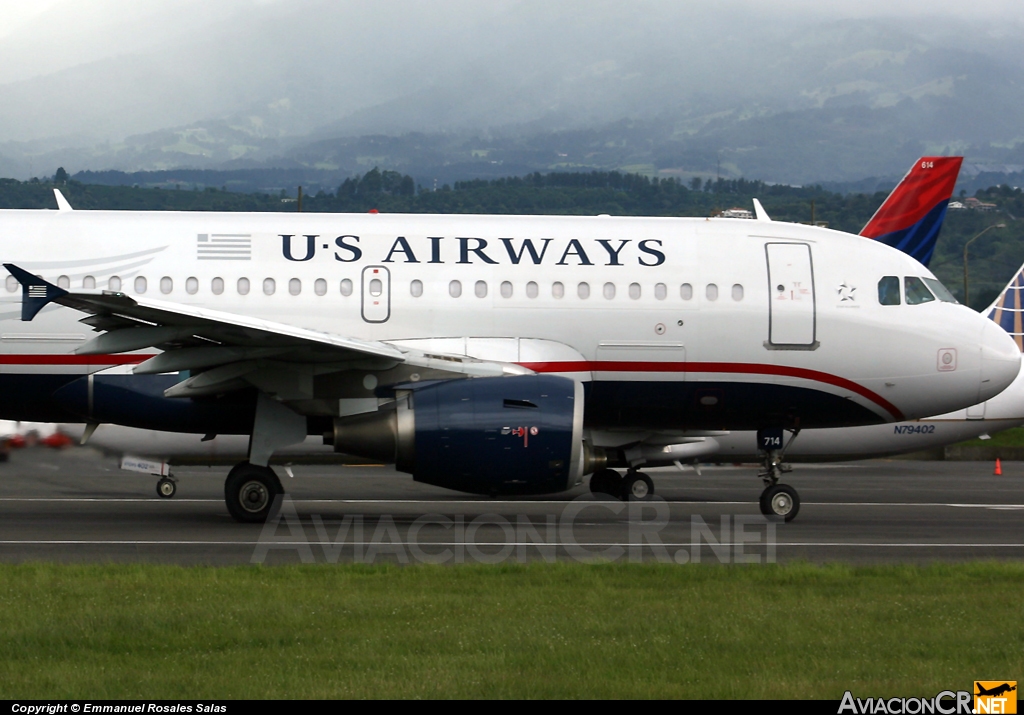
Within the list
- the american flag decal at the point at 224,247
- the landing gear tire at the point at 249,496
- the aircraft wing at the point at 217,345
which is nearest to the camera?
the aircraft wing at the point at 217,345

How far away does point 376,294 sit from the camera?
1631cm

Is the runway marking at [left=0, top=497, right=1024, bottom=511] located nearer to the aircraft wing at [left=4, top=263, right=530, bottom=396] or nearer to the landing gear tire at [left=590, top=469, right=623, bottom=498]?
the landing gear tire at [left=590, top=469, right=623, bottom=498]

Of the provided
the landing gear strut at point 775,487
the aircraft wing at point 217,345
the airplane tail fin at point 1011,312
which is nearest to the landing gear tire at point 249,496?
the aircraft wing at point 217,345

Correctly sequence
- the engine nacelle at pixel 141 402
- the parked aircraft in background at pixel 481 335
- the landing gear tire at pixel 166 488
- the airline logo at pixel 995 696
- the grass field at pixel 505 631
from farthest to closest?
the landing gear tire at pixel 166 488 < the engine nacelle at pixel 141 402 < the parked aircraft in background at pixel 481 335 < the grass field at pixel 505 631 < the airline logo at pixel 995 696

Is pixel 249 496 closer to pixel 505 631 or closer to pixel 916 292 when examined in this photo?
pixel 505 631

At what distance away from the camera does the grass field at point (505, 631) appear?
285 inches

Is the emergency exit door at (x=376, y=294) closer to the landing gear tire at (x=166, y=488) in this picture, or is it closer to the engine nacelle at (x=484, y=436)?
the engine nacelle at (x=484, y=436)

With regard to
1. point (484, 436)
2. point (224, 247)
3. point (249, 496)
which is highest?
point (224, 247)

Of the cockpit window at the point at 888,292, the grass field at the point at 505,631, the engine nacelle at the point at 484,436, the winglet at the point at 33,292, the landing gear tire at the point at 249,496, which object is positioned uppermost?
the cockpit window at the point at 888,292

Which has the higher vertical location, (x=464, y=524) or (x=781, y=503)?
(x=781, y=503)

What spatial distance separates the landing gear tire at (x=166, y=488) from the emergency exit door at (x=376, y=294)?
226 inches

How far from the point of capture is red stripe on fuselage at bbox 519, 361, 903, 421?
53.8ft

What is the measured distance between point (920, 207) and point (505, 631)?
21976 mm

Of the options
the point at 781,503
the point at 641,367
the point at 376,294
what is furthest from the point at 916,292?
the point at 376,294
